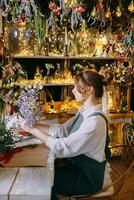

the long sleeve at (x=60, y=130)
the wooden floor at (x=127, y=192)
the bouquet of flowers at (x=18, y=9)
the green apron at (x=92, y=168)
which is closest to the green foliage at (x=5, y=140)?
the green apron at (x=92, y=168)

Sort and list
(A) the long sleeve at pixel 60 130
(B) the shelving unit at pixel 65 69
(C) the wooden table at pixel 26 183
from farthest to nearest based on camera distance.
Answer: (B) the shelving unit at pixel 65 69 → (A) the long sleeve at pixel 60 130 → (C) the wooden table at pixel 26 183

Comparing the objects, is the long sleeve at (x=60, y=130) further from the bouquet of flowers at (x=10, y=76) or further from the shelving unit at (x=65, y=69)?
the shelving unit at (x=65, y=69)

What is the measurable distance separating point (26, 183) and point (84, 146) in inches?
25.2

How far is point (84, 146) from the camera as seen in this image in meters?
2.08

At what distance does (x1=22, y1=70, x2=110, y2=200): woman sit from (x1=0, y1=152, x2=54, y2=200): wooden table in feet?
0.91

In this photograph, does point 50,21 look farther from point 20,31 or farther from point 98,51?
point 98,51

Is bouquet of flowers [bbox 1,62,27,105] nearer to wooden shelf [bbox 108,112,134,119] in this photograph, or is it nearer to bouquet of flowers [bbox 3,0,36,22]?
bouquet of flowers [bbox 3,0,36,22]

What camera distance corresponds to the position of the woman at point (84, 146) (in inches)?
80.0

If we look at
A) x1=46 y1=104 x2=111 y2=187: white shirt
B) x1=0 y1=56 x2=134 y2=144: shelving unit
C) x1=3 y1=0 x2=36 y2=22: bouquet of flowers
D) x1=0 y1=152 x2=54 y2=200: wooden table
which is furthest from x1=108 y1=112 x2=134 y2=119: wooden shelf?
x1=0 y1=152 x2=54 y2=200: wooden table

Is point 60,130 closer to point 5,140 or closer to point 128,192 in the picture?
point 5,140

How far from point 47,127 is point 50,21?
5.02ft

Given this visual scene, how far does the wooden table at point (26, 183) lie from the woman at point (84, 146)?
0.91 ft

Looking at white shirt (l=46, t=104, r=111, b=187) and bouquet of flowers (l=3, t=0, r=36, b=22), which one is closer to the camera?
white shirt (l=46, t=104, r=111, b=187)

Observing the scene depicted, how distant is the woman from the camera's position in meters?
2.03
